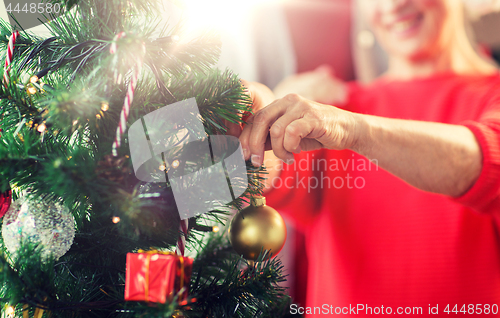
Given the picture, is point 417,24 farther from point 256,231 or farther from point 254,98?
point 256,231

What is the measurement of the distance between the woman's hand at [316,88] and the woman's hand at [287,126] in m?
0.66

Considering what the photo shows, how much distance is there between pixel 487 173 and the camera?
511 millimetres

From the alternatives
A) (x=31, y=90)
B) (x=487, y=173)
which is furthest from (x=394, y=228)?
(x=31, y=90)

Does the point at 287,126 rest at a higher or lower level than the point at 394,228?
higher

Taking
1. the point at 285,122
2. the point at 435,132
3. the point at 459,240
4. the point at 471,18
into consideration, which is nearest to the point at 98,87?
the point at 285,122

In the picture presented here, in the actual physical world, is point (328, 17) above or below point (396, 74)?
above

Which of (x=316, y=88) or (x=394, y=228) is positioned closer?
(x=394, y=228)

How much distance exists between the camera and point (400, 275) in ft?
2.61

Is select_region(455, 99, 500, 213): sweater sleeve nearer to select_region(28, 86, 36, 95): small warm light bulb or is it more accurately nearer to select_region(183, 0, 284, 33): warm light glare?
select_region(183, 0, 284, 33): warm light glare

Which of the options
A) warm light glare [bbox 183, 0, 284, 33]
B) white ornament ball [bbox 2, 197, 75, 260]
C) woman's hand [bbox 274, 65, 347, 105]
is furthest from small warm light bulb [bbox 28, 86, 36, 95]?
woman's hand [bbox 274, 65, 347, 105]

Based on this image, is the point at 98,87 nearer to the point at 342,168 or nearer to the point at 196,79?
the point at 196,79

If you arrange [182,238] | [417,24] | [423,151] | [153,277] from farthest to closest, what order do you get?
[417,24] < [423,151] < [182,238] < [153,277]

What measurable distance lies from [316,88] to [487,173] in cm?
63

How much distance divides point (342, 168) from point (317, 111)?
62 cm
